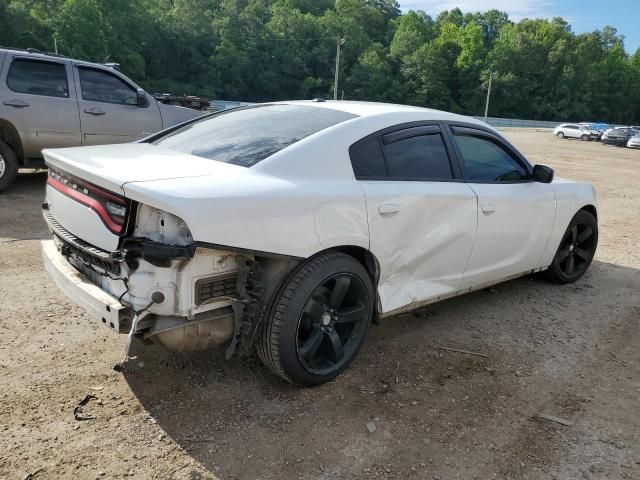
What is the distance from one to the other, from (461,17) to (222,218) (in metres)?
142

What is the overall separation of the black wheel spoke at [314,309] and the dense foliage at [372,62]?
83.2 m

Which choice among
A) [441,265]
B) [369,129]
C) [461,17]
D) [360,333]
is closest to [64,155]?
[369,129]

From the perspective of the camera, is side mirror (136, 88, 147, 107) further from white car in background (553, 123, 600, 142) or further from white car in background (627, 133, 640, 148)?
white car in background (553, 123, 600, 142)

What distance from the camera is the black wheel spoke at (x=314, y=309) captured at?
294 centimetres

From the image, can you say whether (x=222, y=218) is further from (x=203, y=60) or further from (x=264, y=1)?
(x=264, y=1)

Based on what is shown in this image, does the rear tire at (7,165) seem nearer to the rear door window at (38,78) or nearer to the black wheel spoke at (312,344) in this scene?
the rear door window at (38,78)

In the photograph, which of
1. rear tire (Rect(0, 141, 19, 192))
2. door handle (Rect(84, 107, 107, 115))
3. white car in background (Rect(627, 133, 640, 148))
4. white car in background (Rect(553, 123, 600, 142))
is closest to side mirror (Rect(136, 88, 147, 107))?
door handle (Rect(84, 107, 107, 115))

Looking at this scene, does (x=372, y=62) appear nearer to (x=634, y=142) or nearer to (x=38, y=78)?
(x=634, y=142)

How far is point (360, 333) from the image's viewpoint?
3.24 meters

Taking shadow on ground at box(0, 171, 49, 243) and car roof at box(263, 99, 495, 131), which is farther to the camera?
shadow on ground at box(0, 171, 49, 243)

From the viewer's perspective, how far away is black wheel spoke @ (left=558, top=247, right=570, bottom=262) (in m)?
5.05

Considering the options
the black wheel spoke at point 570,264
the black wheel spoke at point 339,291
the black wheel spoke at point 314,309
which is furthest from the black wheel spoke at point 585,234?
the black wheel spoke at point 314,309

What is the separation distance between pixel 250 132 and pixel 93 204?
1.09 m

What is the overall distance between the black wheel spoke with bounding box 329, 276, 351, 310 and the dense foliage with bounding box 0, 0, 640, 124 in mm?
83130
